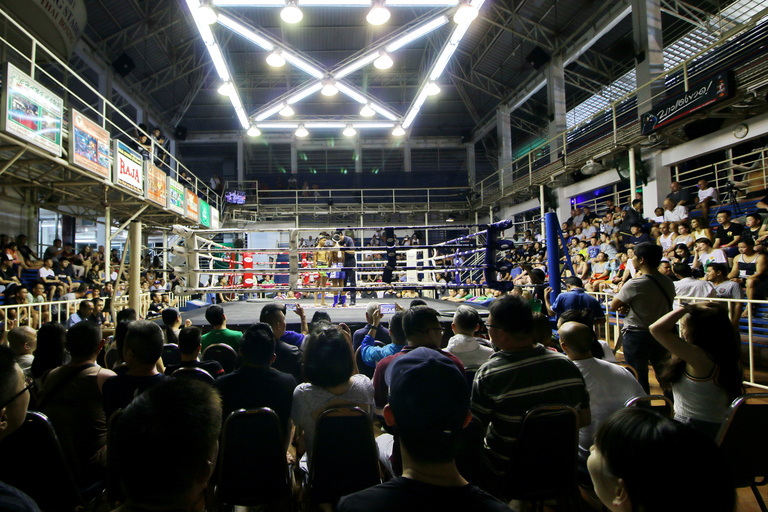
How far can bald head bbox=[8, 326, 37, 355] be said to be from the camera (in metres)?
3.10

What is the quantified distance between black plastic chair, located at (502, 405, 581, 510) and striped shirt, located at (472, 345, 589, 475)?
0.06 meters

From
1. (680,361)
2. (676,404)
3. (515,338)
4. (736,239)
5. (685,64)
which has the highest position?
(685,64)

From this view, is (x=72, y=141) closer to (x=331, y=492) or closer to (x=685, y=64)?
(x=331, y=492)

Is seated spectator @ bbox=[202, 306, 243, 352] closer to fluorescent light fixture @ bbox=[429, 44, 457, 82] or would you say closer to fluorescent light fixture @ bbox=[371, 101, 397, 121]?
fluorescent light fixture @ bbox=[429, 44, 457, 82]

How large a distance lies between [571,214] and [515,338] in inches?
515

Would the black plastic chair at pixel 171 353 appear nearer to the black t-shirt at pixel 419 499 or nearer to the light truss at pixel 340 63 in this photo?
the black t-shirt at pixel 419 499

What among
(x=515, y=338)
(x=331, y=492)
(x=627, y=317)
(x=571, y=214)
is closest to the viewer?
(x=331, y=492)

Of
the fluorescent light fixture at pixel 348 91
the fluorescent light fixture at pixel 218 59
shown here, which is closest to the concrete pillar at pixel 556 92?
the fluorescent light fixture at pixel 348 91

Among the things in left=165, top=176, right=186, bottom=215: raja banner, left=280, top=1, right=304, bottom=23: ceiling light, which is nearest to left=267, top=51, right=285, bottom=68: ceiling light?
left=280, top=1, right=304, bottom=23: ceiling light

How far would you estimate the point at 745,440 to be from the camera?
6.03 feet

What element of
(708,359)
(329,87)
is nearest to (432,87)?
(329,87)

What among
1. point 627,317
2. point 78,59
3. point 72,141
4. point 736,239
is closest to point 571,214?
point 736,239

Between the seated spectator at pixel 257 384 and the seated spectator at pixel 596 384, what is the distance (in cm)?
166

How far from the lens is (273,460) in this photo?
1.92m
